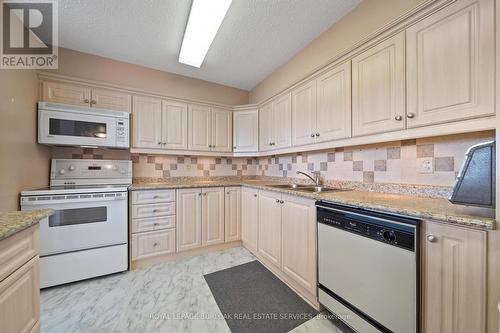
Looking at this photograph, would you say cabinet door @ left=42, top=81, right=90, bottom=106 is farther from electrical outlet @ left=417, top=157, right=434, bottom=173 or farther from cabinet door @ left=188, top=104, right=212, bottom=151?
electrical outlet @ left=417, top=157, right=434, bottom=173

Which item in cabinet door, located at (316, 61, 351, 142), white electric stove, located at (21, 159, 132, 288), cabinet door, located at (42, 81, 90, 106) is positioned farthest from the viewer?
cabinet door, located at (42, 81, 90, 106)

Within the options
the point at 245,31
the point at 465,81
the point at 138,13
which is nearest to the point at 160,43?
the point at 138,13

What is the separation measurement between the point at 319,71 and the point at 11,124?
2.70m

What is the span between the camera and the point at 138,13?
1.77m

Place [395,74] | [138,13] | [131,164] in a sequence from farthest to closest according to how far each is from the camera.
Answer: [131,164] → [138,13] → [395,74]

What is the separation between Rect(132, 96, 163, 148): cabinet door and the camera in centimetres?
239

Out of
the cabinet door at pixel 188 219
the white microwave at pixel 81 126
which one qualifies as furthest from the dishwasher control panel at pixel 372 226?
the white microwave at pixel 81 126

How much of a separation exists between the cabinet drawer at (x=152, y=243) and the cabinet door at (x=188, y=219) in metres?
0.10

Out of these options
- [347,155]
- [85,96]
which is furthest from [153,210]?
[347,155]

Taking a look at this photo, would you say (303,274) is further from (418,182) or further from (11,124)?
(11,124)

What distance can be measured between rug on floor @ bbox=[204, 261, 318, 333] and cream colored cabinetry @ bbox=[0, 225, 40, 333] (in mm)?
1102

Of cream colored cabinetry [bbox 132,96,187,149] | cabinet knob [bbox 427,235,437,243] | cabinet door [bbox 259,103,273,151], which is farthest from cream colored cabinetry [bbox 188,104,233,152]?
cabinet knob [bbox 427,235,437,243]

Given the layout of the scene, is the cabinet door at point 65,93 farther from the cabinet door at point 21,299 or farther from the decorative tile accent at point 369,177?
the decorative tile accent at point 369,177

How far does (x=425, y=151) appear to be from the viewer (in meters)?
1.41
